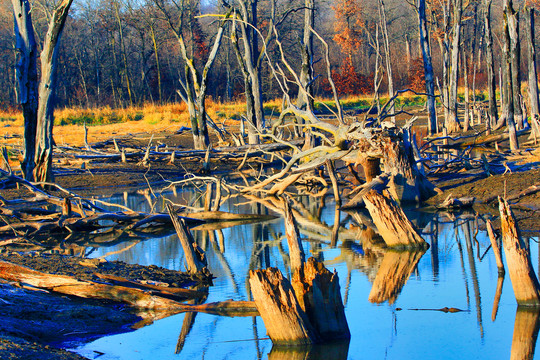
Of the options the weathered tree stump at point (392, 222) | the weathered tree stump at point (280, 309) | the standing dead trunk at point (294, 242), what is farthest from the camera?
the weathered tree stump at point (392, 222)

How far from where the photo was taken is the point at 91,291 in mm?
5867

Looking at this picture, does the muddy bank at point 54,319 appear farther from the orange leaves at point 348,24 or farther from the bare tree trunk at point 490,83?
the orange leaves at point 348,24

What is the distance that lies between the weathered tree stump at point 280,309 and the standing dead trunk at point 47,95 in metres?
9.87

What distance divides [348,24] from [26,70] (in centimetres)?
4268

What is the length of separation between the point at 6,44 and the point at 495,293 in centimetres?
4379

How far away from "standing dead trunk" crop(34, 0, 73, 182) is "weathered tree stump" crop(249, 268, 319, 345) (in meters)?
9.87

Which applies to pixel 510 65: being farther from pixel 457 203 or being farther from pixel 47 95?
pixel 47 95

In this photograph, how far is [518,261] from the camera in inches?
208

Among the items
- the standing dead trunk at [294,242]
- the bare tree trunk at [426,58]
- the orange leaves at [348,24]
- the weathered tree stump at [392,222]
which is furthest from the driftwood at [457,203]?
the orange leaves at [348,24]

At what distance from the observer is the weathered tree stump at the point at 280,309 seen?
14.9ft

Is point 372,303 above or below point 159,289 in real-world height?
below

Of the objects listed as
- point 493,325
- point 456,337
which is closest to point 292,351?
point 456,337

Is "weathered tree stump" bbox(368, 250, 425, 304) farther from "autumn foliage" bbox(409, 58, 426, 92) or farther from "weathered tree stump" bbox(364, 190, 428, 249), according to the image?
"autumn foliage" bbox(409, 58, 426, 92)

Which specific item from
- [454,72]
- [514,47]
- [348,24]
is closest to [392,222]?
[514,47]
